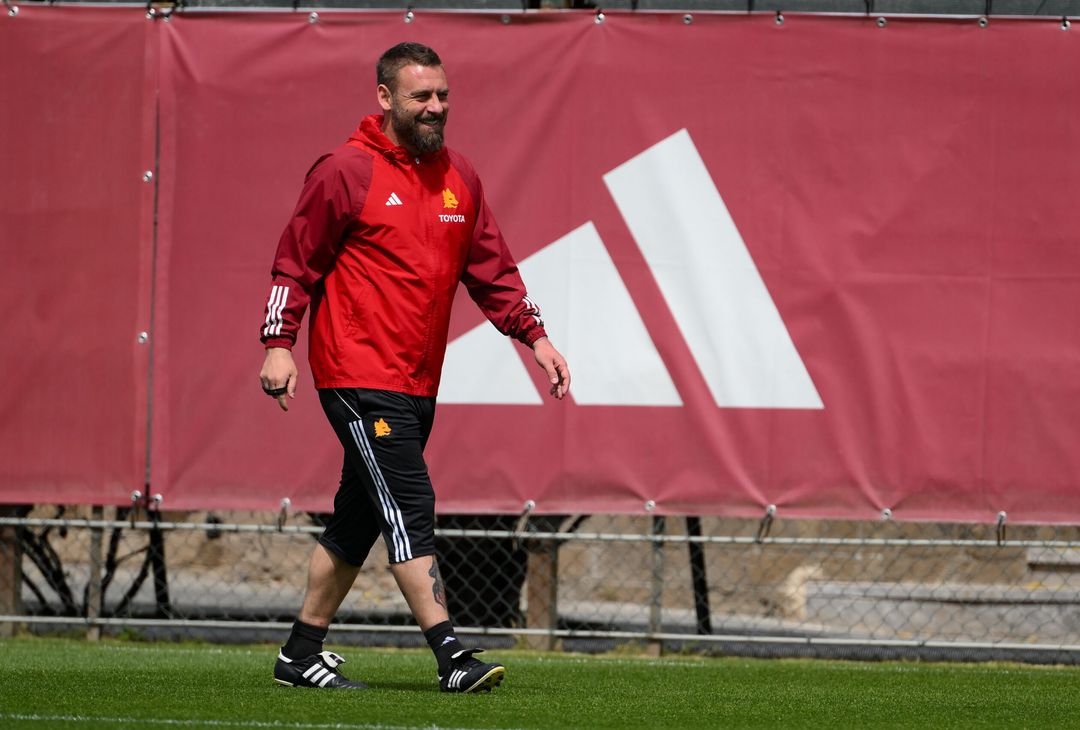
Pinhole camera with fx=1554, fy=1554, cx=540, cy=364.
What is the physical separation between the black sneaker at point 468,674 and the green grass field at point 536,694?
0.04 meters

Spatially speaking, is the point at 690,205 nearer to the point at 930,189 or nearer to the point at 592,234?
the point at 592,234

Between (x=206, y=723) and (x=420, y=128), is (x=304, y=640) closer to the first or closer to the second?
(x=206, y=723)

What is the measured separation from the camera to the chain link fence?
6.74m

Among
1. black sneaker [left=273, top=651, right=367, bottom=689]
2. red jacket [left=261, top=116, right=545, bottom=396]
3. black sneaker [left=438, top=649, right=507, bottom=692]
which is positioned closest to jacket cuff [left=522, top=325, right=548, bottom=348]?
red jacket [left=261, top=116, right=545, bottom=396]

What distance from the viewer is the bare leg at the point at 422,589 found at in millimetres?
4484

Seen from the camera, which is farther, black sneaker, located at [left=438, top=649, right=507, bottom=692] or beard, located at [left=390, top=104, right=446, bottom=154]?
beard, located at [left=390, top=104, right=446, bottom=154]

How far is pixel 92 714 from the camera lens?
402 centimetres

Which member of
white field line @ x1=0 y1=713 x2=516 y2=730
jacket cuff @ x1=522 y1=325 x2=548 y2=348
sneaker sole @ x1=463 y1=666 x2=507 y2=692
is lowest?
sneaker sole @ x1=463 y1=666 x2=507 y2=692

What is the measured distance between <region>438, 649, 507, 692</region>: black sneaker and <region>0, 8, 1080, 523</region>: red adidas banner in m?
1.98

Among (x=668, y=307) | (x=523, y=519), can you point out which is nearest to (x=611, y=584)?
(x=523, y=519)

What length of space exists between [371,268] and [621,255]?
6.86 ft

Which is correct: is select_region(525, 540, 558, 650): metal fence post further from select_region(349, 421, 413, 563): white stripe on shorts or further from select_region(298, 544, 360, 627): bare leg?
select_region(349, 421, 413, 563): white stripe on shorts

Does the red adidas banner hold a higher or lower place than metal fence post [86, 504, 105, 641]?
higher

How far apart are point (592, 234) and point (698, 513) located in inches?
48.9
